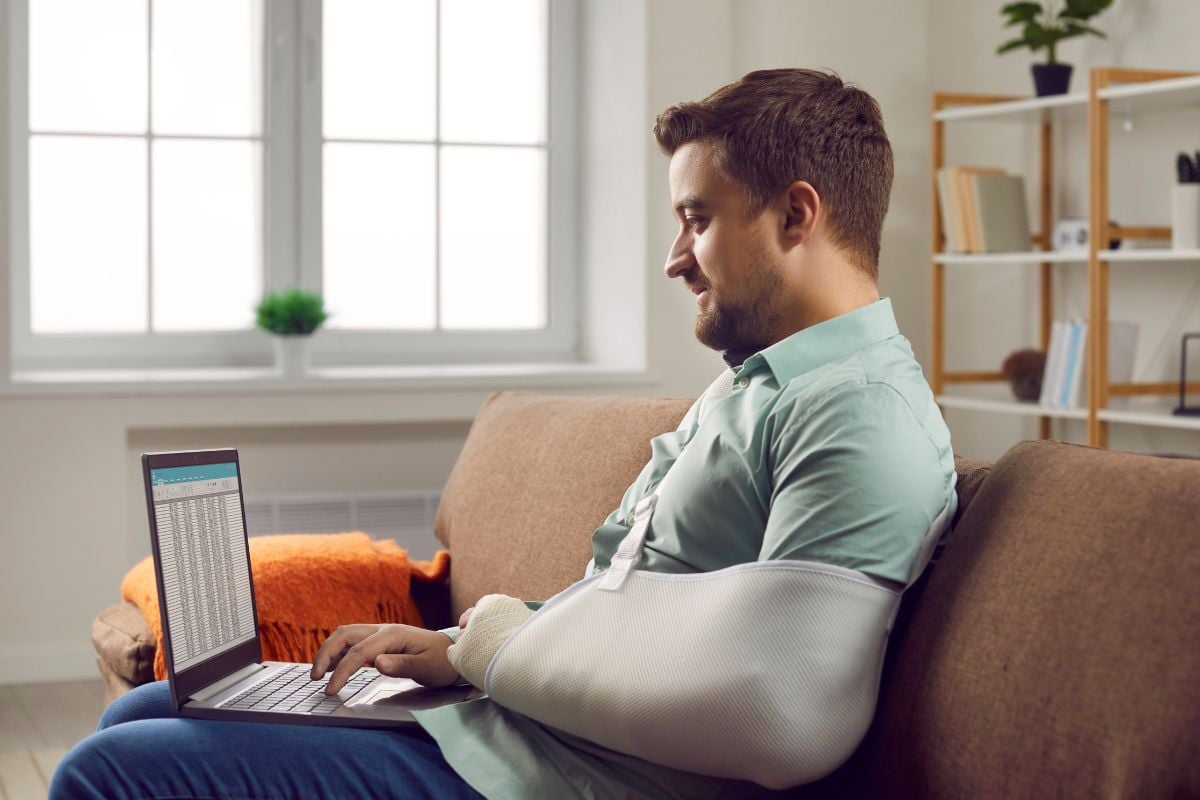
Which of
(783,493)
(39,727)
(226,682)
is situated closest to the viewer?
(783,493)

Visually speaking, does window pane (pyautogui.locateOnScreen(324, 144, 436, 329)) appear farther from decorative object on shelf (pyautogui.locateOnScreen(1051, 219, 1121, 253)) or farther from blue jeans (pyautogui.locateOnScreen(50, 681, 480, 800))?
blue jeans (pyautogui.locateOnScreen(50, 681, 480, 800))

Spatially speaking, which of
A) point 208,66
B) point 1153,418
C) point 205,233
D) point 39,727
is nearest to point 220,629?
point 39,727

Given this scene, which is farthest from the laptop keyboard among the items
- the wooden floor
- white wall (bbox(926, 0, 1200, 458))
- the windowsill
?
white wall (bbox(926, 0, 1200, 458))

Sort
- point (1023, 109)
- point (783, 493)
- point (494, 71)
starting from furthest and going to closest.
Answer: point (494, 71), point (1023, 109), point (783, 493)

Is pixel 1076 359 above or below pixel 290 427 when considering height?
above

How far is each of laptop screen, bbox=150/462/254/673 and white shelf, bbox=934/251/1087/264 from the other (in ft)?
7.99

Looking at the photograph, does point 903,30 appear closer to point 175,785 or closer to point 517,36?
point 517,36

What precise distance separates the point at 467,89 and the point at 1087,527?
10.6 ft

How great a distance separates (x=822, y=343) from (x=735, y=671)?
0.35 meters

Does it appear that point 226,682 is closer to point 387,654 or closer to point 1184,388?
point 387,654

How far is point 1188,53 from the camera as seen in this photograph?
338cm

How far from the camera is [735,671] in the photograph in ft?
3.83

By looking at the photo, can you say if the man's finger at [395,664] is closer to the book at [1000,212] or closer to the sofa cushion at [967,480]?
the sofa cushion at [967,480]

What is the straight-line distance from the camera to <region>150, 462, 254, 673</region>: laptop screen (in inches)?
Answer: 53.5
